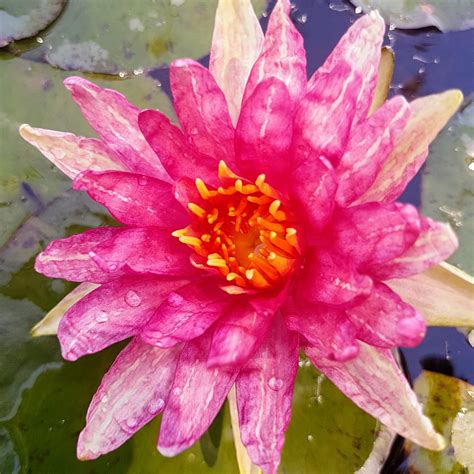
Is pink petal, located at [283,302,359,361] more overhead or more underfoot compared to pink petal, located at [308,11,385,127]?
more underfoot

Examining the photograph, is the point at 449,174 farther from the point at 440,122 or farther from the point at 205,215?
the point at 205,215

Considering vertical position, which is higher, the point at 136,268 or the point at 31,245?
the point at 136,268

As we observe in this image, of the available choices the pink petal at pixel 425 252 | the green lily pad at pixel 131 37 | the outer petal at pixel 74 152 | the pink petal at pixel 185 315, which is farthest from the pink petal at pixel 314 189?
the green lily pad at pixel 131 37

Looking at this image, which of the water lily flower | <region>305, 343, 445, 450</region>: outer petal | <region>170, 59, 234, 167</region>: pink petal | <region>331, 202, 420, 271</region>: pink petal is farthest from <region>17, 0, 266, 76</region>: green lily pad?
<region>305, 343, 445, 450</region>: outer petal

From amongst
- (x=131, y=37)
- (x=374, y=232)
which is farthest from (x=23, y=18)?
(x=374, y=232)

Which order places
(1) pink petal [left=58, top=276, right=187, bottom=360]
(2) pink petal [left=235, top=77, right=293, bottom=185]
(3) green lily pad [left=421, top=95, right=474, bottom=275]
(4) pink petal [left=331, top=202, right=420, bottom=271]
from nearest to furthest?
(4) pink petal [left=331, top=202, right=420, bottom=271] < (2) pink petal [left=235, top=77, right=293, bottom=185] < (1) pink petal [left=58, top=276, right=187, bottom=360] < (3) green lily pad [left=421, top=95, right=474, bottom=275]

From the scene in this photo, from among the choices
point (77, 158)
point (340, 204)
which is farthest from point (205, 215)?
point (77, 158)

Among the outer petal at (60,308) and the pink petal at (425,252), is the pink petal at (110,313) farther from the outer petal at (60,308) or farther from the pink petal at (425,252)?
the pink petal at (425,252)

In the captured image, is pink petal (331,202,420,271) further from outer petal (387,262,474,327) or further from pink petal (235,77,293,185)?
outer petal (387,262,474,327)
